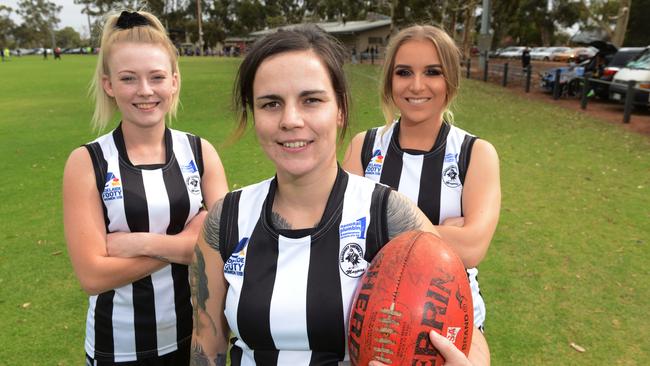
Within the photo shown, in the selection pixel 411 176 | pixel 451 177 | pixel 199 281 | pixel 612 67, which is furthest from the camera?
pixel 612 67

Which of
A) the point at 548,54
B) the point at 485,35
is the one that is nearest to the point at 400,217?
the point at 485,35

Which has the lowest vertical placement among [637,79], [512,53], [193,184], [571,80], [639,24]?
[193,184]

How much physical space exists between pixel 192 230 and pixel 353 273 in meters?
1.03

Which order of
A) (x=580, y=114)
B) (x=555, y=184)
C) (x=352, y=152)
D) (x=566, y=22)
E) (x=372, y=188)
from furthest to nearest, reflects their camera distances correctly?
(x=566, y=22)
(x=580, y=114)
(x=555, y=184)
(x=352, y=152)
(x=372, y=188)

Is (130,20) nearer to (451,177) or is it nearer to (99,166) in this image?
(99,166)

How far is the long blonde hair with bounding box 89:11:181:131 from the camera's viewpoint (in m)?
2.30

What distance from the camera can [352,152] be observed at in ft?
9.27

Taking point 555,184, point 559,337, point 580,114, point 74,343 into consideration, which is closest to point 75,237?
point 74,343

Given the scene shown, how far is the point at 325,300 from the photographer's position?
1613 millimetres

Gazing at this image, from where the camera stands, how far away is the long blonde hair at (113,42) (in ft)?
7.56

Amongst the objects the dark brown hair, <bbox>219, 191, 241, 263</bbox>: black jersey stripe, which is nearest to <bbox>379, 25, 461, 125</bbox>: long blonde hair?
the dark brown hair

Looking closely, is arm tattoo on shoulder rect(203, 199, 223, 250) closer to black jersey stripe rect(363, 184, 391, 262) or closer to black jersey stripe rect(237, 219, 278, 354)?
black jersey stripe rect(237, 219, 278, 354)

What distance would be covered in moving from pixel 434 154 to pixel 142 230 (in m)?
1.53

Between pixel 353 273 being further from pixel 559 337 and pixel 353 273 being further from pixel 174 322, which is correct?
pixel 559 337
